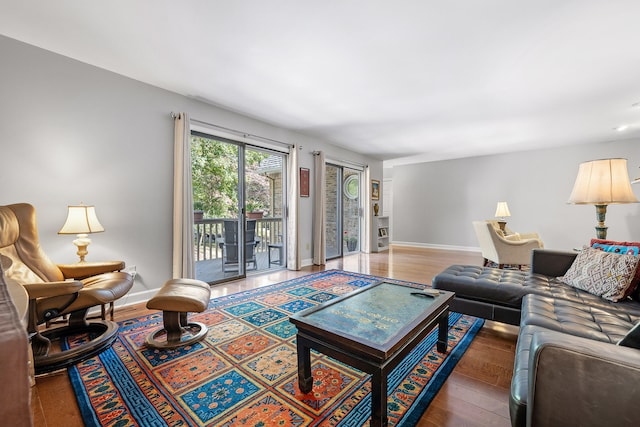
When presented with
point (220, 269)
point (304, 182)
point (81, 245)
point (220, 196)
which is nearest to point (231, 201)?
point (220, 196)

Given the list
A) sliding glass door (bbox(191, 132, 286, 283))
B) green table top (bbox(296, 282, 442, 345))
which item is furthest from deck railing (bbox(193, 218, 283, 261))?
green table top (bbox(296, 282, 442, 345))

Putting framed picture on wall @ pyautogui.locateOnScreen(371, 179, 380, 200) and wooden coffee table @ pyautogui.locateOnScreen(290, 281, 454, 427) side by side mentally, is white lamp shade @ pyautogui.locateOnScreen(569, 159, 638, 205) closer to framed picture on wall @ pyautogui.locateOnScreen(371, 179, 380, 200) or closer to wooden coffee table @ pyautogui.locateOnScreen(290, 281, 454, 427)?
wooden coffee table @ pyautogui.locateOnScreen(290, 281, 454, 427)

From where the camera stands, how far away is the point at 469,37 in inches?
85.5

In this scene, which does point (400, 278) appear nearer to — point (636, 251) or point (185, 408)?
point (636, 251)

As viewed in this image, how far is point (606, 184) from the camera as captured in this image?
213 cm

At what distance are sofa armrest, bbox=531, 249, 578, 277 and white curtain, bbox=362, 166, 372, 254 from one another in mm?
3976

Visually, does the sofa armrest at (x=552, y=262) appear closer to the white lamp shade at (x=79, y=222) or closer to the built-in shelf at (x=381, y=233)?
the white lamp shade at (x=79, y=222)

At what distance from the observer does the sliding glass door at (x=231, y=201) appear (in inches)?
148

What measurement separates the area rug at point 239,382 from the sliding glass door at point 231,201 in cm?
178

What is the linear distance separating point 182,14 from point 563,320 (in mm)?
3137

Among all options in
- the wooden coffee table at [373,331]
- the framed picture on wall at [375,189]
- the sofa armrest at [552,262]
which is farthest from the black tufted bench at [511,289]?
the framed picture on wall at [375,189]

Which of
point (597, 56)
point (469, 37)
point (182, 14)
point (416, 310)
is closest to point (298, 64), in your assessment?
point (182, 14)

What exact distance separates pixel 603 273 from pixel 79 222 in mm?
4092

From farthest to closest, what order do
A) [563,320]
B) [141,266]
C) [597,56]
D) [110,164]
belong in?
[141,266] < [110,164] < [597,56] < [563,320]
